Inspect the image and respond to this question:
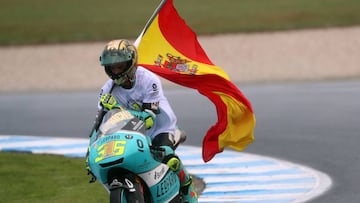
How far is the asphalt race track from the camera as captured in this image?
1298cm

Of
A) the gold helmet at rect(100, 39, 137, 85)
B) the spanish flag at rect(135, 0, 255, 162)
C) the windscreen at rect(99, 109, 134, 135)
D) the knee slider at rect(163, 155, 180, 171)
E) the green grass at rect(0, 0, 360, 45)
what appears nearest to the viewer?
the windscreen at rect(99, 109, 134, 135)

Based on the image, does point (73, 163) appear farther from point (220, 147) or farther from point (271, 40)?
point (271, 40)

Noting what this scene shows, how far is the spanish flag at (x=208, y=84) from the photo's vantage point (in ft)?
32.9

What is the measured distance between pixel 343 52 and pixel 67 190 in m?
16.2

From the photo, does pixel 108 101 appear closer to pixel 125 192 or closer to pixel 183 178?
pixel 125 192

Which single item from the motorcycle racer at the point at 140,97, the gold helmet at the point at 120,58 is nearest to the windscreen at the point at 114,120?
the motorcycle racer at the point at 140,97

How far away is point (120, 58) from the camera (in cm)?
843

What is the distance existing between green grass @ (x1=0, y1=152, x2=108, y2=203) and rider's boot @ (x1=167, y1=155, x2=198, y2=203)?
187cm

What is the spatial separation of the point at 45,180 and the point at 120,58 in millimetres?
4044

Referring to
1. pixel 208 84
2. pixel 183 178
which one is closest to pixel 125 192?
pixel 183 178

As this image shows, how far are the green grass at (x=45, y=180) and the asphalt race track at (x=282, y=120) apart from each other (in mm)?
2162

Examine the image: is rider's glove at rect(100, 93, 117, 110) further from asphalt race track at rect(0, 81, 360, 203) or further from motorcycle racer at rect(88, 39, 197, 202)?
asphalt race track at rect(0, 81, 360, 203)

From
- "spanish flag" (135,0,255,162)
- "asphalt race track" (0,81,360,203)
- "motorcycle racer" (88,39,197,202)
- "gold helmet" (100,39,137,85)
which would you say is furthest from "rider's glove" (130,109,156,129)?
"asphalt race track" (0,81,360,203)

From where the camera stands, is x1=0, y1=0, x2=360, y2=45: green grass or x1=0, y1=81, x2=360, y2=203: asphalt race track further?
x1=0, y1=0, x2=360, y2=45: green grass
